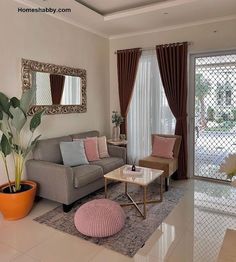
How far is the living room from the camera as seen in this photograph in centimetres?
255

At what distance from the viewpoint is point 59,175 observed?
124 inches

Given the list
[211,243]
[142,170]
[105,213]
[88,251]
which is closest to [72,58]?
[142,170]

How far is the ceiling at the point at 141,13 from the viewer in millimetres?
3557

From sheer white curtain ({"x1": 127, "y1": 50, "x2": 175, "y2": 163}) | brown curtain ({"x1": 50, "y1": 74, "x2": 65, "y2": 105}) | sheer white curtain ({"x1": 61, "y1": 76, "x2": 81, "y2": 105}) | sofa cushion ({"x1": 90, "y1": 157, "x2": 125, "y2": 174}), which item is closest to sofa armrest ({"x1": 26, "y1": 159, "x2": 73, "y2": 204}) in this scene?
sofa cushion ({"x1": 90, "y1": 157, "x2": 125, "y2": 174})

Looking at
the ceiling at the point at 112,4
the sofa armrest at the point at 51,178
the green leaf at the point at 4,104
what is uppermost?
the ceiling at the point at 112,4

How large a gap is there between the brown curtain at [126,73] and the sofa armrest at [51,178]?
2.27m

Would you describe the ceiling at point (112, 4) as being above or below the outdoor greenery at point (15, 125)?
above

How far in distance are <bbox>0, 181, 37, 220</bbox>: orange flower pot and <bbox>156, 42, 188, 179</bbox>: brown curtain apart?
9.03ft

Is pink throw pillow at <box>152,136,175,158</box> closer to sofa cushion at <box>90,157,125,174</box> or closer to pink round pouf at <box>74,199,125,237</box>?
sofa cushion at <box>90,157,125,174</box>

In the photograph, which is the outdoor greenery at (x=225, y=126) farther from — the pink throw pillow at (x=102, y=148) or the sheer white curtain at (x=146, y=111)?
the pink throw pillow at (x=102, y=148)

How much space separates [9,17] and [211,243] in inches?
148

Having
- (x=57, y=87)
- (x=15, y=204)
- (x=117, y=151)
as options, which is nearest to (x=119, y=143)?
(x=117, y=151)

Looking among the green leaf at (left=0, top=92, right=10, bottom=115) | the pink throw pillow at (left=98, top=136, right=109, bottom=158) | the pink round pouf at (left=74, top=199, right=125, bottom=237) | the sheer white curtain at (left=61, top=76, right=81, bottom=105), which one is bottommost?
the pink round pouf at (left=74, top=199, right=125, bottom=237)

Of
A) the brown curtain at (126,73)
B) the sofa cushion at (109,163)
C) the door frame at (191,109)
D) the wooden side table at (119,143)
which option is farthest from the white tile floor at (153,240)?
the brown curtain at (126,73)
